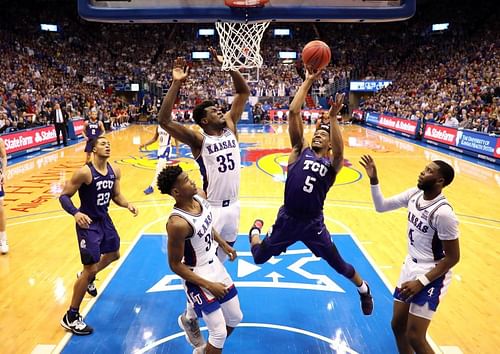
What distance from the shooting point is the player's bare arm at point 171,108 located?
368 centimetres

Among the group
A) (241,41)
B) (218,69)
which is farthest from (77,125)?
(218,69)

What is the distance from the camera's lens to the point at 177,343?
13.8 ft

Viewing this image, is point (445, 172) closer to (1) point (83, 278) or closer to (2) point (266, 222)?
(1) point (83, 278)

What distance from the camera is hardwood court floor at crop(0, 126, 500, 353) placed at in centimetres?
464

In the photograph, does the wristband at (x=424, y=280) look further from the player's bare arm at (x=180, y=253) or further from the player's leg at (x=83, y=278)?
the player's leg at (x=83, y=278)

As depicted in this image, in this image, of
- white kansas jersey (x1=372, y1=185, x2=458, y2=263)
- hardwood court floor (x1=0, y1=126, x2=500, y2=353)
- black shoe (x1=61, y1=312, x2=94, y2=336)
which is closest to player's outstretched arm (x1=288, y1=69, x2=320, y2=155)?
white kansas jersey (x1=372, y1=185, x2=458, y2=263)

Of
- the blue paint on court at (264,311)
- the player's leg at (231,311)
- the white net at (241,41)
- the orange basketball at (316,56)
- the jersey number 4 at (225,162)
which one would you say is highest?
the white net at (241,41)

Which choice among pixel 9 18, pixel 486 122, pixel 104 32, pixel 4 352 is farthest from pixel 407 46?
pixel 4 352

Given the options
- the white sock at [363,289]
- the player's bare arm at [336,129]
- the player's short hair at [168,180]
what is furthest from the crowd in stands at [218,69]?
the player's short hair at [168,180]

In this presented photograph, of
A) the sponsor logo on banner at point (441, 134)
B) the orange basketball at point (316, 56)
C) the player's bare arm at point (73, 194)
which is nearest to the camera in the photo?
the player's bare arm at point (73, 194)

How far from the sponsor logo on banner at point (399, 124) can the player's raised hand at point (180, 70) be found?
1849 centimetres

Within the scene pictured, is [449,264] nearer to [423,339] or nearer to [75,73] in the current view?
[423,339]

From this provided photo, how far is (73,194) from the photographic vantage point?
4.45 meters

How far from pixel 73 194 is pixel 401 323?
3404 mm
